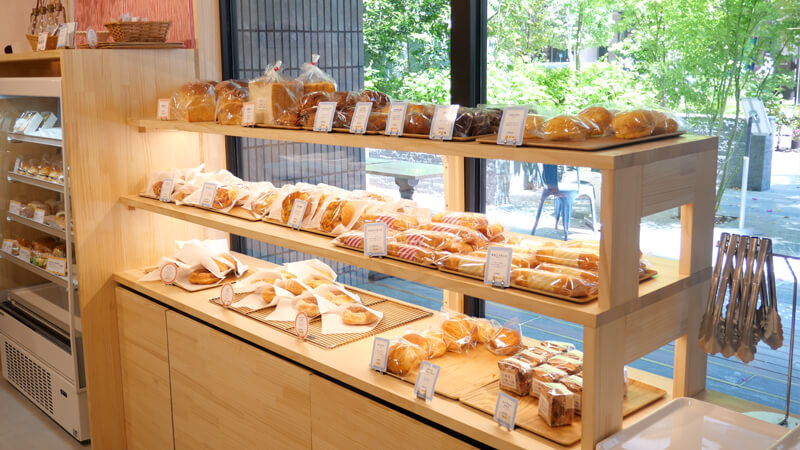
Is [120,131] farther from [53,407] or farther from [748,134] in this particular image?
[748,134]

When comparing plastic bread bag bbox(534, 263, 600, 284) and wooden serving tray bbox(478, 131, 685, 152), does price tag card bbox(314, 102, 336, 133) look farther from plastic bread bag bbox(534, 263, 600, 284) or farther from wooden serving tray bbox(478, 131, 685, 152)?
plastic bread bag bbox(534, 263, 600, 284)

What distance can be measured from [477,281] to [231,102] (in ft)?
4.45

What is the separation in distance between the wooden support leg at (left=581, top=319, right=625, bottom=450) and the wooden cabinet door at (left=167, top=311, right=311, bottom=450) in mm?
946

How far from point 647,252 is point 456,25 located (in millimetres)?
→ 1013

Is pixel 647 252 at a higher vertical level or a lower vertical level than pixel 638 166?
lower

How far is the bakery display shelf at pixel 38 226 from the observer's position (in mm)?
3531

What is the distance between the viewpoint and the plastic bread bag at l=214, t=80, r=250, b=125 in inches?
107

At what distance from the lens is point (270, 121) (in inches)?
100

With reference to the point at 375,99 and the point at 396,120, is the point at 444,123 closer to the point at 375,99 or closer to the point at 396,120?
the point at 396,120

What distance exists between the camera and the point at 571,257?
190cm

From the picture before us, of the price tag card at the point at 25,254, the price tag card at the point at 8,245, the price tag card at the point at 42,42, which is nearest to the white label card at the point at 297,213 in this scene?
the price tag card at the point at 42,42

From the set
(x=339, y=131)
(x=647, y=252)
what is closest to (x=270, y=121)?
(x=339, y=131)

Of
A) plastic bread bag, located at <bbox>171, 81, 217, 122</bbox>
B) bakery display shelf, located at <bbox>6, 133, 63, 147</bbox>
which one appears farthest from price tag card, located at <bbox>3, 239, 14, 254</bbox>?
plastic bread bag, located at <bbox>171, 81, 217, 122</bbox>

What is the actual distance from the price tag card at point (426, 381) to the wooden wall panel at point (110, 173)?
74.1 inches
